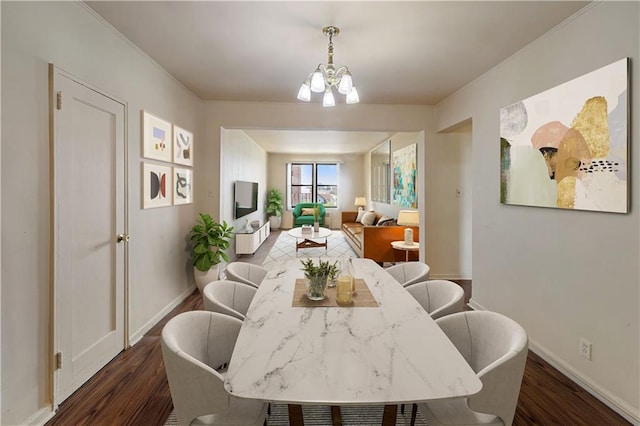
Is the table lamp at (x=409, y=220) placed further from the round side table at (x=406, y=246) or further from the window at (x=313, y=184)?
the window at (x=313, y=184)

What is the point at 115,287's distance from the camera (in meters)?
2.36

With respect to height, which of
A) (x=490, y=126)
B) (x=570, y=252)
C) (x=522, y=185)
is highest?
(x=490, y=126)

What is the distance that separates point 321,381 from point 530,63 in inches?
115

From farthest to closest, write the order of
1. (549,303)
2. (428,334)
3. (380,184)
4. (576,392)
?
(380,184)
(549,303)
(576,392)
(428,334)

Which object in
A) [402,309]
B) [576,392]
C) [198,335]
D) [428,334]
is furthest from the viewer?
[576,392]

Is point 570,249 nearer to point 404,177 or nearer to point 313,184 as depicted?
point 404,177

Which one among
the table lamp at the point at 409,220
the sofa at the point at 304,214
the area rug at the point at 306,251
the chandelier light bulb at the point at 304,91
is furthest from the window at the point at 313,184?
the chandelier light bulb at the point at 304,91

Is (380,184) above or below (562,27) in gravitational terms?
below

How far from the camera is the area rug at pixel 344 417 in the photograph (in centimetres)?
172

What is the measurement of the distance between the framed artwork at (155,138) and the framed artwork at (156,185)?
11cm

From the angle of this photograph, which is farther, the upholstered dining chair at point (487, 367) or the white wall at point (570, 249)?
the white wall at point (570, 249)

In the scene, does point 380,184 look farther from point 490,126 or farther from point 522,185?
point 522,185

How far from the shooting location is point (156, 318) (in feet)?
9.81

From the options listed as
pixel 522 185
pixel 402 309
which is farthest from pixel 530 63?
pixel 402 309
